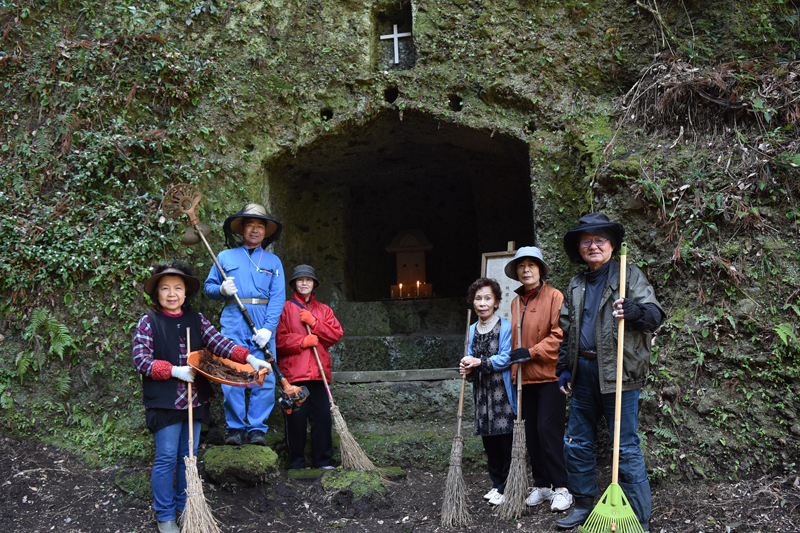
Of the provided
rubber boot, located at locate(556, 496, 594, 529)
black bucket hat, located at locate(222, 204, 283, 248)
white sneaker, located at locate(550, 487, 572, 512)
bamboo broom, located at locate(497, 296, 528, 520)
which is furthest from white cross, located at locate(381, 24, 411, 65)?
rubber boot, located at locate(556, 496, 594, 529)

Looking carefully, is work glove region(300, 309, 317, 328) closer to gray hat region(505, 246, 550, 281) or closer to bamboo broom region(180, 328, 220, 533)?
bamboo broom region(180, 328, 220, 533)

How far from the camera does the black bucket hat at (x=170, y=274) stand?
4129 millimetres

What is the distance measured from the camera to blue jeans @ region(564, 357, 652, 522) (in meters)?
3.52

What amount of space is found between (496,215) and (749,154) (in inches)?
159


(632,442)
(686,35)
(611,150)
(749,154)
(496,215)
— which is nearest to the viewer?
(632,442)

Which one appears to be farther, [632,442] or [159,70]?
[159,70]

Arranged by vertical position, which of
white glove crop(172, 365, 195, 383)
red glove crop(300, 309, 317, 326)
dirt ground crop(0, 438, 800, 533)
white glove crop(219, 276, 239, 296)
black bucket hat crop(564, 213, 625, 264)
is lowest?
dirt ground crop(0, 438, 800, 533)

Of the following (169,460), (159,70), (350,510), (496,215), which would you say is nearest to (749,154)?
(496,215)

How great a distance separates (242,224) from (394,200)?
175 inches

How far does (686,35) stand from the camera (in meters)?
5.98

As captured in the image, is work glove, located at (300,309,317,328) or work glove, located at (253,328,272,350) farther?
work glove, located at (300,309,317,328)

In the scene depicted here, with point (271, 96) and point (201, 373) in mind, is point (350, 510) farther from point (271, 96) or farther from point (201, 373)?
point (271, 96)

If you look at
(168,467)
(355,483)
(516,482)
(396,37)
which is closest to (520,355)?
(516,482)

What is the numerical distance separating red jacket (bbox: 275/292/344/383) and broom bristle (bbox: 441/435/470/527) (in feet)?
5.11
